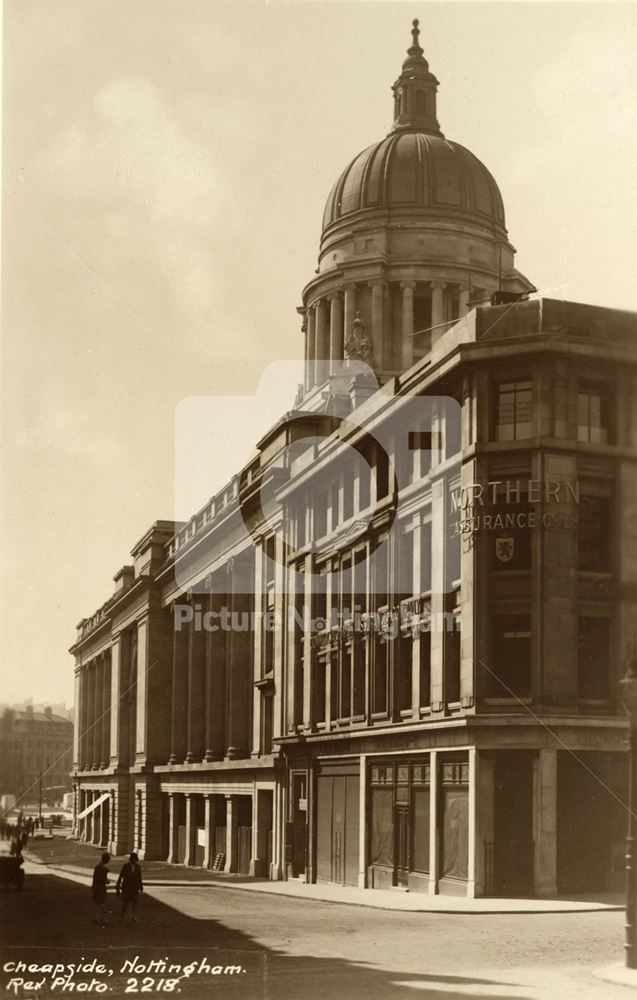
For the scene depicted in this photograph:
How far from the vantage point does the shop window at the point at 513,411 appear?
43.8 metres

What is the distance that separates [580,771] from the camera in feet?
138

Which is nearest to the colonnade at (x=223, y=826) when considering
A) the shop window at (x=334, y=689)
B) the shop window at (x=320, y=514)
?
the shop window at (x=334, y=689)

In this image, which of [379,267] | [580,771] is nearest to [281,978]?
[580,771]

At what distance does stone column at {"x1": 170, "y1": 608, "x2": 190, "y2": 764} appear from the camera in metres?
94.9

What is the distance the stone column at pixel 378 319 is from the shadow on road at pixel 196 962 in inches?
2023

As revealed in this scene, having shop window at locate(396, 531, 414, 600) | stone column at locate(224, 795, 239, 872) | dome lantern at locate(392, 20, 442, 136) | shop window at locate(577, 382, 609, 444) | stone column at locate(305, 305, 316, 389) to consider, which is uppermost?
dome lantern at locate(392, 20, 442, 136)

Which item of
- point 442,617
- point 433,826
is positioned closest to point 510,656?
point 442,617

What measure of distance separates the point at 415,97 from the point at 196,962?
3117 inches

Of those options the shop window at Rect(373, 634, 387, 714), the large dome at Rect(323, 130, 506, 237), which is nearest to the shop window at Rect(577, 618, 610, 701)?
the shop window at Rect(373, 634, 387, 714)

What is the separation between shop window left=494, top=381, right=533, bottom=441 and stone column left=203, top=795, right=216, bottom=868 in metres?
40.8

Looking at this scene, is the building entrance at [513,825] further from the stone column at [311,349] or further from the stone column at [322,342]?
the stone column at [311,349]

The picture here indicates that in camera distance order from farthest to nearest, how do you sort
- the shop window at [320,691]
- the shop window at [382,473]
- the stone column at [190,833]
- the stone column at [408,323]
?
the stone column at [408,323]
the stone column at [190,833]
the shop window at [320,691]
the shop window at [382,473]

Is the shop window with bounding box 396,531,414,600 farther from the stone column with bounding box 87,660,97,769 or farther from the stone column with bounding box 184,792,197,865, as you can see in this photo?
the stone column with bounding box 87,660,97,769

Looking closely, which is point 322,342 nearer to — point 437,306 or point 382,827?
point 437,306
